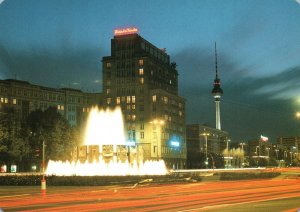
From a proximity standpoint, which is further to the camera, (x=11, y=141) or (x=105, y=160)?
(x=11, y=141)

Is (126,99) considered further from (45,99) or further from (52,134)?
(52,134)

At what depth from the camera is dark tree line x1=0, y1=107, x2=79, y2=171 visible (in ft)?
235

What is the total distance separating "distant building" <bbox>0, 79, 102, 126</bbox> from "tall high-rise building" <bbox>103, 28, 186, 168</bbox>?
8577mm

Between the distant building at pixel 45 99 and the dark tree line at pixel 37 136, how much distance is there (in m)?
40.4

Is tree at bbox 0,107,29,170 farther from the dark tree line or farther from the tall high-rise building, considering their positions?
the tall high-rise building

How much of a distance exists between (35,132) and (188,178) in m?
37.7

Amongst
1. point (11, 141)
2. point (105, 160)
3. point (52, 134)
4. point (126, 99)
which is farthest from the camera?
point (126, 99)

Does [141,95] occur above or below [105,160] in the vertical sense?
above

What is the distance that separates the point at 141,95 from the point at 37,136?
65793 mm

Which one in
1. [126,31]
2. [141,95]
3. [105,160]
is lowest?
[105,160]

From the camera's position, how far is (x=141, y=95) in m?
140

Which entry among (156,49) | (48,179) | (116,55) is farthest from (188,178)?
(156,49)

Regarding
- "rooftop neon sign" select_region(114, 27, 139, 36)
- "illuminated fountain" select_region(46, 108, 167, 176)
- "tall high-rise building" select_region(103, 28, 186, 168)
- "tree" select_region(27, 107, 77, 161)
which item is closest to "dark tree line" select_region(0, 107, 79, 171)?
"tree" select_region(27, 107, 77, 161)

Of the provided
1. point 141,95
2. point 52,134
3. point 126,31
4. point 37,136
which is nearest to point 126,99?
point 141,95
